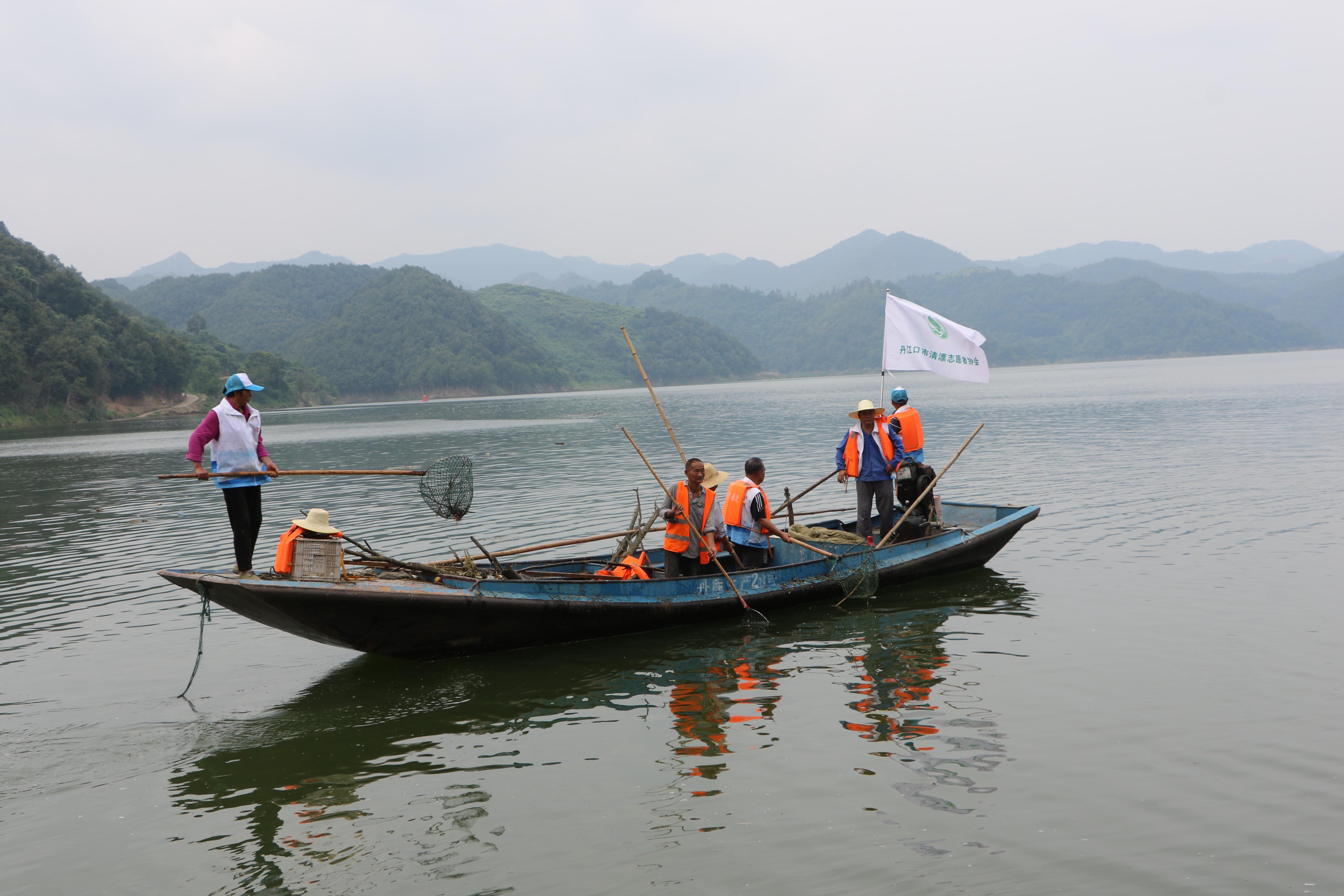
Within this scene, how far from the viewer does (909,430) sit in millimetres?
12539

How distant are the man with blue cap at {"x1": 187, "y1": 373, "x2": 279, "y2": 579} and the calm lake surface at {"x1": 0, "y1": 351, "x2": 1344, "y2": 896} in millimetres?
1576

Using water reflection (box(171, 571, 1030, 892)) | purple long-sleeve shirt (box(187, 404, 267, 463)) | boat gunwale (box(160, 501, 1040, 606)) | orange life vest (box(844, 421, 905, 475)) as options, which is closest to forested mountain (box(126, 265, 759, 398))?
purple long-sleeve shirt (box(187, 404, 267, 463))

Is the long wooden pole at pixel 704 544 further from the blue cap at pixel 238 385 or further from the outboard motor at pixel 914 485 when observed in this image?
the blue cap at pixel 238 385

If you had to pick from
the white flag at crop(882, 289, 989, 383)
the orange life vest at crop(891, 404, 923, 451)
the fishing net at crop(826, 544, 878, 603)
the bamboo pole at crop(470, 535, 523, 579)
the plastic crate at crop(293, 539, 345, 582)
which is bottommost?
the fishing net at crop(826, 544, 878, 603)

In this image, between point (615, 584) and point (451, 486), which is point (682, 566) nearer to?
point (615, 584)

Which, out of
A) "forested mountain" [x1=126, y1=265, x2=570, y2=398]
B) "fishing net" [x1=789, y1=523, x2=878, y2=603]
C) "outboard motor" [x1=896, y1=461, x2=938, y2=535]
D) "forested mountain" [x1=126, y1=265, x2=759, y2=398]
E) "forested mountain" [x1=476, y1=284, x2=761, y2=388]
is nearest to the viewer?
"fishing net" [x1=789, y1=523, x2=878, y2=603]

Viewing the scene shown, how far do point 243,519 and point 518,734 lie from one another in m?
4.06

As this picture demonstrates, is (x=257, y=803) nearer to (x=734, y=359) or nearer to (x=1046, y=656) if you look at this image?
(x=1046, y=656)

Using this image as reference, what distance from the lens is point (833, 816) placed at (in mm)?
5820

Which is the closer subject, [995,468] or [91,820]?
[91,820]

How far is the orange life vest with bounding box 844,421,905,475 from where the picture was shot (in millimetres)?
12289

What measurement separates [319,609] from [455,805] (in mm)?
2740

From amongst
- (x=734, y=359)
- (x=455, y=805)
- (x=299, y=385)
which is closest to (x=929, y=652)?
(x=455, y=805)

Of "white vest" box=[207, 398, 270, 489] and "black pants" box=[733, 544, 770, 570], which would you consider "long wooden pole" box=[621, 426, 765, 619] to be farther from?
"white vest" box=[207, 398, 270, 489]
